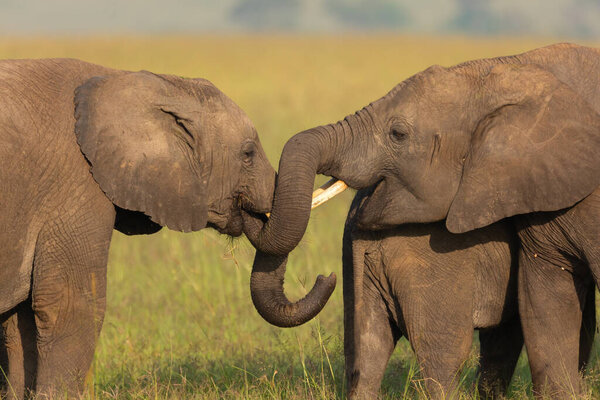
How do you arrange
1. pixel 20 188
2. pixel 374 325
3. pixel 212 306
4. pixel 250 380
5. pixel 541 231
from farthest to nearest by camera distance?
pixel 212 306 → pixel 250 380 → pixel 374 325 → pixel 541 231 → pixel 20 188

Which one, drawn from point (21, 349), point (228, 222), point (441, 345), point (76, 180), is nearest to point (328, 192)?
point (228, 222)

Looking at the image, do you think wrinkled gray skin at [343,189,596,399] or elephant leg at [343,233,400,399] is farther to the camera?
elephant leg at [343,233,400,399]

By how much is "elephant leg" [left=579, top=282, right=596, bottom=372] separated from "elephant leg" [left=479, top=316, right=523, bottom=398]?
459mm

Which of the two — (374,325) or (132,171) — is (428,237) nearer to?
(374,325)

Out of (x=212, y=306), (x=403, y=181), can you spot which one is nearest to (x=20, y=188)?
(x=403, y=181)

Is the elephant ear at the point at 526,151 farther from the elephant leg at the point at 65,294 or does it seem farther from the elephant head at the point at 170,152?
the elephant leg at the point at 65,294

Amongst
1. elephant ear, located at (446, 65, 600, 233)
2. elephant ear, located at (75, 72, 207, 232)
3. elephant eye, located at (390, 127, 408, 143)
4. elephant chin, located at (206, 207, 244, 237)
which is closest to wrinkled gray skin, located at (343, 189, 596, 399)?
elephant ear, located at (446, 65, 600, 233)

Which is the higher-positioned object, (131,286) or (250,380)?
(131,286)

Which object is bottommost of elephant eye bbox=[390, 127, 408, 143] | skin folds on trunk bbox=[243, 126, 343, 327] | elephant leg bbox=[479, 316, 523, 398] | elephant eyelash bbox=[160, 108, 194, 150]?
elephant leg bbox=[479, 316, 523, 398]

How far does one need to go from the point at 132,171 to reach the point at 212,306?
141 inches

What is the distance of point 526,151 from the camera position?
5.48 metres

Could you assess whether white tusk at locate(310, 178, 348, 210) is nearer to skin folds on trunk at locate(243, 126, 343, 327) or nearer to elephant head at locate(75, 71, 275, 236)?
skin folds on trunk at locate(243, 126, 343, 327)

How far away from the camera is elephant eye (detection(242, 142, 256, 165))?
585 cm

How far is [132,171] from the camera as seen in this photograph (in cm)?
543
